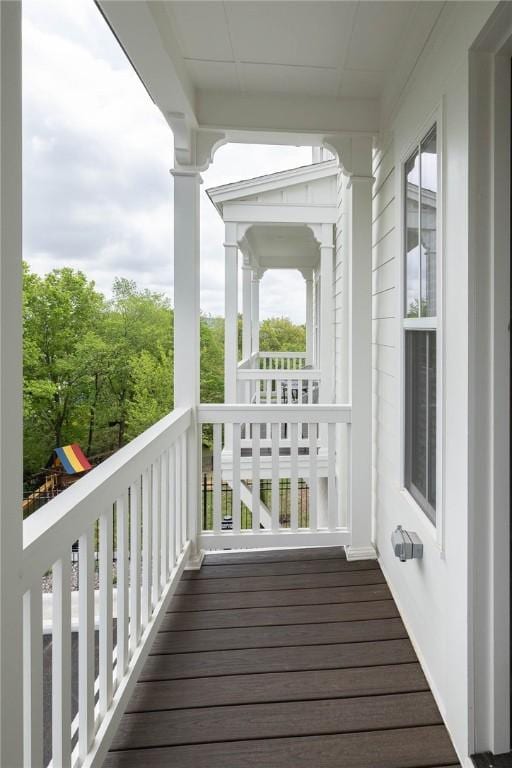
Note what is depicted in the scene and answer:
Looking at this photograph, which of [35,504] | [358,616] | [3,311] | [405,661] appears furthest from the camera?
[358,616]

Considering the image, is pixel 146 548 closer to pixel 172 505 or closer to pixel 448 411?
pixel 172 505

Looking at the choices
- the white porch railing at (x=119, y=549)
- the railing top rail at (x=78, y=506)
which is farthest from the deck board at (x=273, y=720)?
the railing top rail at (x=78, y=506)

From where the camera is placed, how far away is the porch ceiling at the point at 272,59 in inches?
79.2

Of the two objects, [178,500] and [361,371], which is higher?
[361,371]

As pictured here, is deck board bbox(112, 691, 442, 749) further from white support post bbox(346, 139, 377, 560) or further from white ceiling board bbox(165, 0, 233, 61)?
white ceiling board bbox(165, 0, 233, 61)

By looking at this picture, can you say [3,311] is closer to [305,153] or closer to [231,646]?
[231,646]

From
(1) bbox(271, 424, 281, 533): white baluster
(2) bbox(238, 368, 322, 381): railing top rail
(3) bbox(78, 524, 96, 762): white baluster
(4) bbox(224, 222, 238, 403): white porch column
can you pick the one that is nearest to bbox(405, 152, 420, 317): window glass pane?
(1) bbox(271, 424, 281, 533): white baluster

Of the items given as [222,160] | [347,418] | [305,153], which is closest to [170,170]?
[347,418]

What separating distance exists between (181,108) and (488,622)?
2748 millimetres

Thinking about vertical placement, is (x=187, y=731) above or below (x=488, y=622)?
below

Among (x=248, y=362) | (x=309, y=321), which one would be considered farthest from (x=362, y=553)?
(x=309, y=321)

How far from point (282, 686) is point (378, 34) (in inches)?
115

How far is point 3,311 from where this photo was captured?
90cm

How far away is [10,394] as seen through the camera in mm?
932
